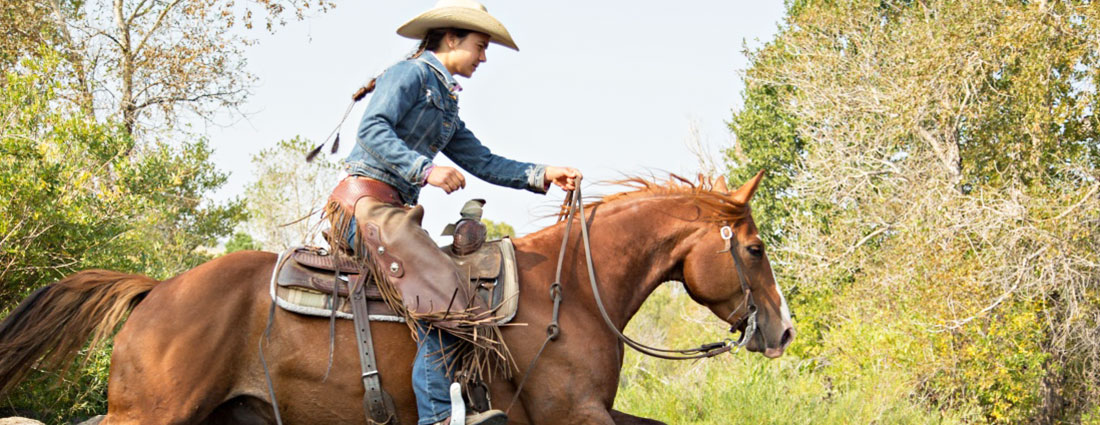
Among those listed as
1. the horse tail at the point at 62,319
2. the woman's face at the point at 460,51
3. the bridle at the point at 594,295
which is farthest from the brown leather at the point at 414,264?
the horse tail at the point at 62,319

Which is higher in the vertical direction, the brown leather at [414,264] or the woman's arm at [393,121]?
the woman's arm at [393,121]

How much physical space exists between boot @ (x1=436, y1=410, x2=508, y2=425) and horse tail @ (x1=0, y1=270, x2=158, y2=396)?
1597mm

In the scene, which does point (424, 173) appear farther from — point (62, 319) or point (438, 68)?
point (62, 319)

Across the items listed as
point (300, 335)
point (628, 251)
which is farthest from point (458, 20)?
point (300, 335)

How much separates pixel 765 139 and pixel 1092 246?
11385mm

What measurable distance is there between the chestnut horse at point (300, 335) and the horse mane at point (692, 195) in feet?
0.05

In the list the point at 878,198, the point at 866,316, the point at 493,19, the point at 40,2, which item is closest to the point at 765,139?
the point at 878,198

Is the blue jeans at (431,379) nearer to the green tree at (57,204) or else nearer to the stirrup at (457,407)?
the stirrup at (457,407)

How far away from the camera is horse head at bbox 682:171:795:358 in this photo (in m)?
4.55

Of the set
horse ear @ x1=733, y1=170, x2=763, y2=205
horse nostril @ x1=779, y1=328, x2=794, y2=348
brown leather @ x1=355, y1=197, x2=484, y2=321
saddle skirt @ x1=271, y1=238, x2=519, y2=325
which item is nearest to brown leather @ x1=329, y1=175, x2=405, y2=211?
brown leather @ x1=355, y1=197, x2=484, y2=321

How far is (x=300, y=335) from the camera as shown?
4.04m

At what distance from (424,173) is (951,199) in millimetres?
16927

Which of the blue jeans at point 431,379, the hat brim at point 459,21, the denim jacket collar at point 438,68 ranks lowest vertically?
the blue jeans at point 431,379

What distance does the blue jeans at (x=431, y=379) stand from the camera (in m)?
3.95
